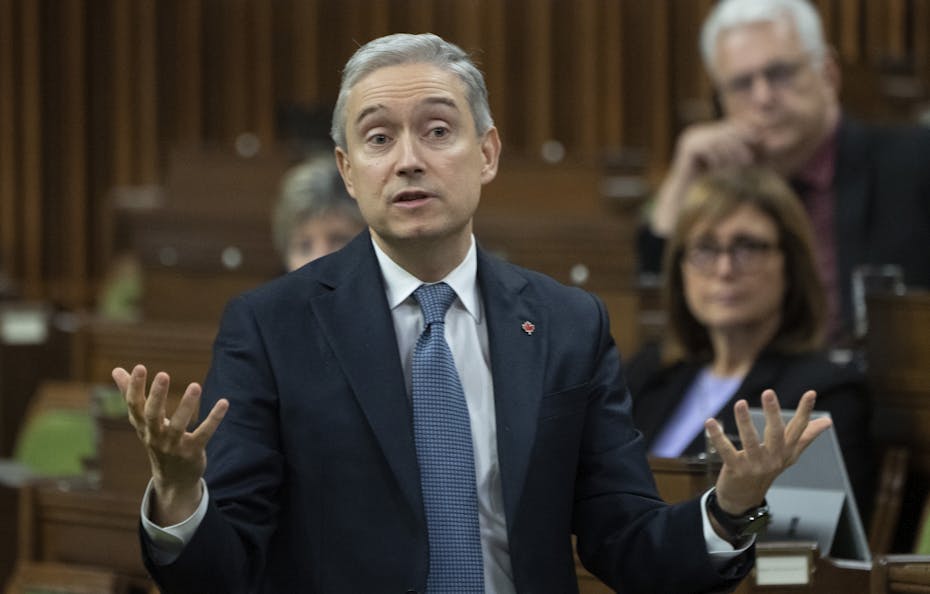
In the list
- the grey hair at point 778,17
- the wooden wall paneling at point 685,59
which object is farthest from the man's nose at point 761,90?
the wooden wall paneling at point 685,59

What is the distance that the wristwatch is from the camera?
171 cm

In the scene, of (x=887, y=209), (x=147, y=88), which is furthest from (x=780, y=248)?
(x=147, y=88)

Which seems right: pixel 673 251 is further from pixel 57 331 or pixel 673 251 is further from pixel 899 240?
pixel 57 331

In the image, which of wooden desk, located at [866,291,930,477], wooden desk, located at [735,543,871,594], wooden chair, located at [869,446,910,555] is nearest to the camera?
wooden desk, located at [735,543,871,594]

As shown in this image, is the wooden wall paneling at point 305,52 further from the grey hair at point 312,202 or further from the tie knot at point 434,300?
the tie knot at point 434,300

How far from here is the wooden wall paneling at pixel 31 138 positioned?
7.18 metres

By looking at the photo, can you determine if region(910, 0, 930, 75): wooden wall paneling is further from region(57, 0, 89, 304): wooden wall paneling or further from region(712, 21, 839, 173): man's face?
region(57, 0, 89, 304): wooden wall paneling

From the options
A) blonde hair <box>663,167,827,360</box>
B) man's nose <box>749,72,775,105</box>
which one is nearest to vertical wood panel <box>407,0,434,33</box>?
man's nose <box>749,72,775,105</box>

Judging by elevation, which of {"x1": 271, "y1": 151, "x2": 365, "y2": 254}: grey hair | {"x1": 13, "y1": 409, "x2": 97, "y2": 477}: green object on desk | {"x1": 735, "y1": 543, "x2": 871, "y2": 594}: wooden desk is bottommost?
{"x1": 13, "y1": 409, "x2": 97, "y2": 477}: green object on desk

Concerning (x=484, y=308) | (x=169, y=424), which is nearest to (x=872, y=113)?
(x=484, y=308)

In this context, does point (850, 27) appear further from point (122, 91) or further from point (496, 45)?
point (122, 91)

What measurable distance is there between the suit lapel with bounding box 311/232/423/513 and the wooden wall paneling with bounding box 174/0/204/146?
5.52 m

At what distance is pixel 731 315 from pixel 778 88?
95cm

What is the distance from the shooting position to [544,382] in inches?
70.5
